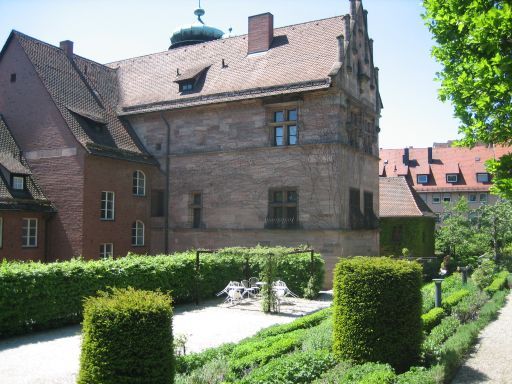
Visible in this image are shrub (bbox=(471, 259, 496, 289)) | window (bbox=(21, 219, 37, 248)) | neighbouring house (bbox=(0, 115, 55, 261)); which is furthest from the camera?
window (bbox=(21, 219, 37, 248))

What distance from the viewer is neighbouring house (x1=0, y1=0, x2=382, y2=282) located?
2367cm

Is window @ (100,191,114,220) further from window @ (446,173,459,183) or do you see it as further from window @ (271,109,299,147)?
window @ (446,173,459,183)

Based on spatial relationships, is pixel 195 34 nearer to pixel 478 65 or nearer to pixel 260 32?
pixel 260 32

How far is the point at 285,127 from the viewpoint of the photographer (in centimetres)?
2459

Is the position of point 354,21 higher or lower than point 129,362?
higher

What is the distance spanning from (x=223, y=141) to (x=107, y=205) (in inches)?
261

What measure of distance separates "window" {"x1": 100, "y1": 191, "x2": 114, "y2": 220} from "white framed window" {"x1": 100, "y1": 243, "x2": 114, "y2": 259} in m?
1.32

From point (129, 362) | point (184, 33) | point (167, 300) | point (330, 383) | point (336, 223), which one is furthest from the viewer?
point (184, 33)

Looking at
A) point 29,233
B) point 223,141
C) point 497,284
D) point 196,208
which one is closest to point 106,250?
point 29,233

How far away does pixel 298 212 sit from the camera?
78.2 feet

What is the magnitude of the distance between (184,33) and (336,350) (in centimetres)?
3477

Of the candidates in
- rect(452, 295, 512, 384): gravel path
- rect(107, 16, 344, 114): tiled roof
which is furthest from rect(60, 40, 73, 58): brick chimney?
rect(452, 295, 512, 384): gravel path

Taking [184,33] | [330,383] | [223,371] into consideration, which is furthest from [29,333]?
[184,33]

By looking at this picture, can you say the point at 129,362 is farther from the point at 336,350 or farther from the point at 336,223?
the point at 336,223
